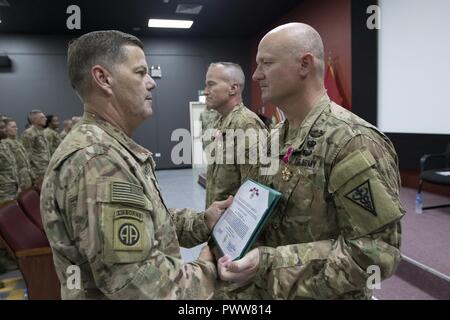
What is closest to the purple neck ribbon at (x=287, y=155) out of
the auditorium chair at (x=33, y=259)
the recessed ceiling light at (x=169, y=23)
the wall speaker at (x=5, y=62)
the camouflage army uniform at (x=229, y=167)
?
the camouflage army uniform at (x=229, y=167)

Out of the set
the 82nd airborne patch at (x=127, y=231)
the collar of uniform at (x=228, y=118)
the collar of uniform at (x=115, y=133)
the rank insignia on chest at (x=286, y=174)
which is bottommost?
the 82nd airborne patch at (x=127, y=231)

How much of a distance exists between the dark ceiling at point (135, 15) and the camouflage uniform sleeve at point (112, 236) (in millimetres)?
6167

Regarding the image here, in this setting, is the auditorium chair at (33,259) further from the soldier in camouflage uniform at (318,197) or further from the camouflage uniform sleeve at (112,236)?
the camouflage uniform sleeve at (112,236)

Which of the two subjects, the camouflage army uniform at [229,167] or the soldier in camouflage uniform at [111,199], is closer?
the soldier in camouflage uniform at [111,199]

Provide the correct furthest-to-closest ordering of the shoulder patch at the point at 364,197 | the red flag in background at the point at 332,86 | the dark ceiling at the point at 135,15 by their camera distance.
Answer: the dark ceiling at the point at 135,15
the red flag in background at the point at 332,86
the shoulder patch at the point at 364,197

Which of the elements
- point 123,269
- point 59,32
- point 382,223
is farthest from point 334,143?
point 59,32

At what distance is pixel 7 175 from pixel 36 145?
6.48 feet

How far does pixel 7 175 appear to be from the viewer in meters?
4.56

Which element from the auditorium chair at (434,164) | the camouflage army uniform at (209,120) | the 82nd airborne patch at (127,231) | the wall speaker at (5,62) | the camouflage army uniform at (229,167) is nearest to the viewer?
the 82nd airborne patch at (127,231)

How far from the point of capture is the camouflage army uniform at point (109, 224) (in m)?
0.82

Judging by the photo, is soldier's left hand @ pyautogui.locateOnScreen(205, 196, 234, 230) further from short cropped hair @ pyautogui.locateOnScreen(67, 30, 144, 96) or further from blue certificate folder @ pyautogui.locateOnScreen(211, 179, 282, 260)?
short cropped hair @ pyautogui.locateOnScreen(67, 30, 144, 96)

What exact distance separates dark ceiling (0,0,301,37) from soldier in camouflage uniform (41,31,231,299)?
589 cm

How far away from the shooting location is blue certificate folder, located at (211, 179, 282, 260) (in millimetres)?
1080

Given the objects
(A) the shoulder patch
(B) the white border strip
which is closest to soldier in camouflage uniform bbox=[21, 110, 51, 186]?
(B) the white border strip
